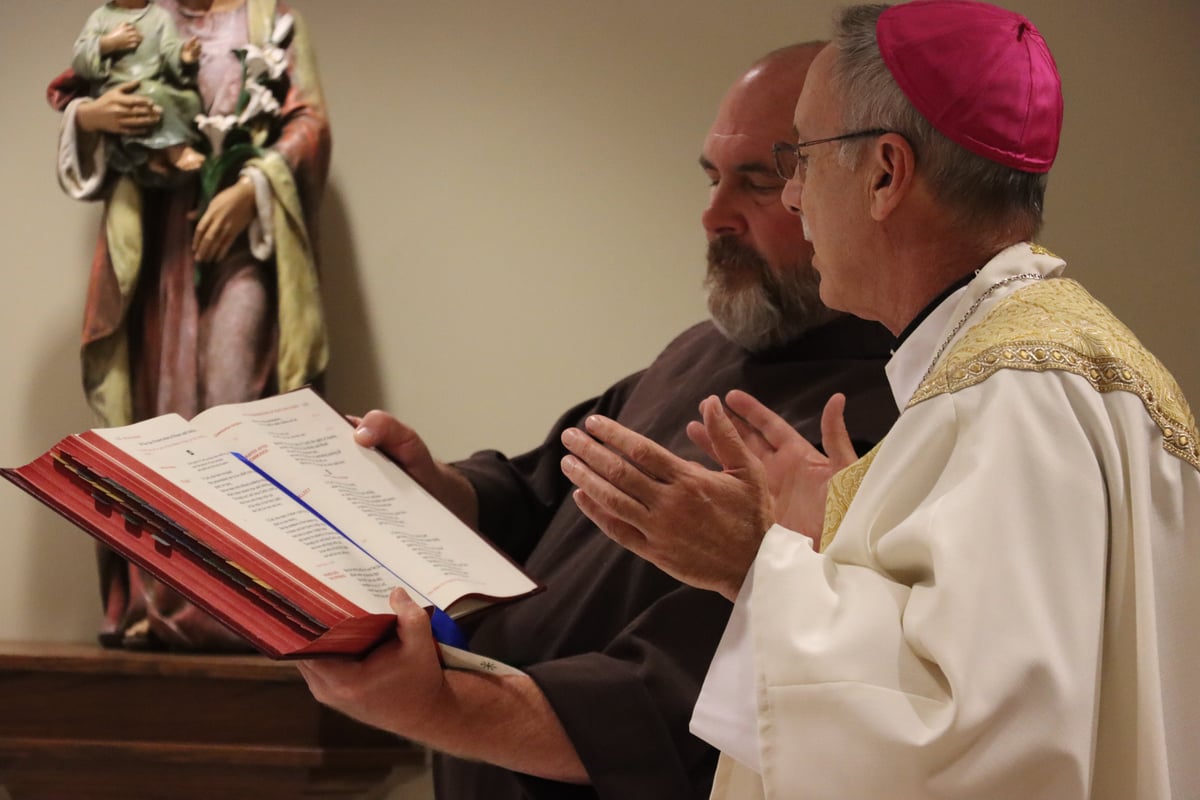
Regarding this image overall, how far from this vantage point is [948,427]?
116 cm


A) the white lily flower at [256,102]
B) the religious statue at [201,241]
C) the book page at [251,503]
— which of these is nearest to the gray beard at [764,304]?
the book page at [251,503]

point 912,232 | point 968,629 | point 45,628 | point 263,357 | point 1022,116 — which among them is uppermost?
point 1022,116

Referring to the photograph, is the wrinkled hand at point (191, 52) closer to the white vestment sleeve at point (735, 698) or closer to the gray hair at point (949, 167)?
the gray hair at point (949, 167)

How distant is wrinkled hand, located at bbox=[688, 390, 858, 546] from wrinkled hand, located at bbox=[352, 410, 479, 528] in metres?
0.59

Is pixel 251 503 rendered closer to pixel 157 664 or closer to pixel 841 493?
pixel 841 493

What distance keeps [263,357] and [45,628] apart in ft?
3.56

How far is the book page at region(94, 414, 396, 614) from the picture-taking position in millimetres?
1473

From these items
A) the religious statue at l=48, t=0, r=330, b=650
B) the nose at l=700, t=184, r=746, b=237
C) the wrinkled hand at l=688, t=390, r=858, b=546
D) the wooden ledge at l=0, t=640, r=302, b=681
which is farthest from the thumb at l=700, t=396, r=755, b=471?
the religious statue at l=48, t=0, r=330, b=650

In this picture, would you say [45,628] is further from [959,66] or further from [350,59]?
[959,66]

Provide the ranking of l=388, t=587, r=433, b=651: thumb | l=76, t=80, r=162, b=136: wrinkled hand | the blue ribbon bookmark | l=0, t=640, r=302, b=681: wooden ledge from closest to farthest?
l=388, t=587, r=433, b=651: thumb < the blue ribbon bookmark < l=0, t=640, r=302, b=681: wooden ledge < l=76, t=80, r=162, b=136: wrinkled hand

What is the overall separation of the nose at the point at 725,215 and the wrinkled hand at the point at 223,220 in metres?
1.34

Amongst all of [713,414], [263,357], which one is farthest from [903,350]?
[263,357]

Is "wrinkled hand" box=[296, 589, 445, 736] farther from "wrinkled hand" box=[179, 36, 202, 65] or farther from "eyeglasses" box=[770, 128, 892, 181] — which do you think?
"wrinkled hand" box=[179, 36, 202, 65]

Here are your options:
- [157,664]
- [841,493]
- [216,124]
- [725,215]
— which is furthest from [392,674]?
[216,124]
